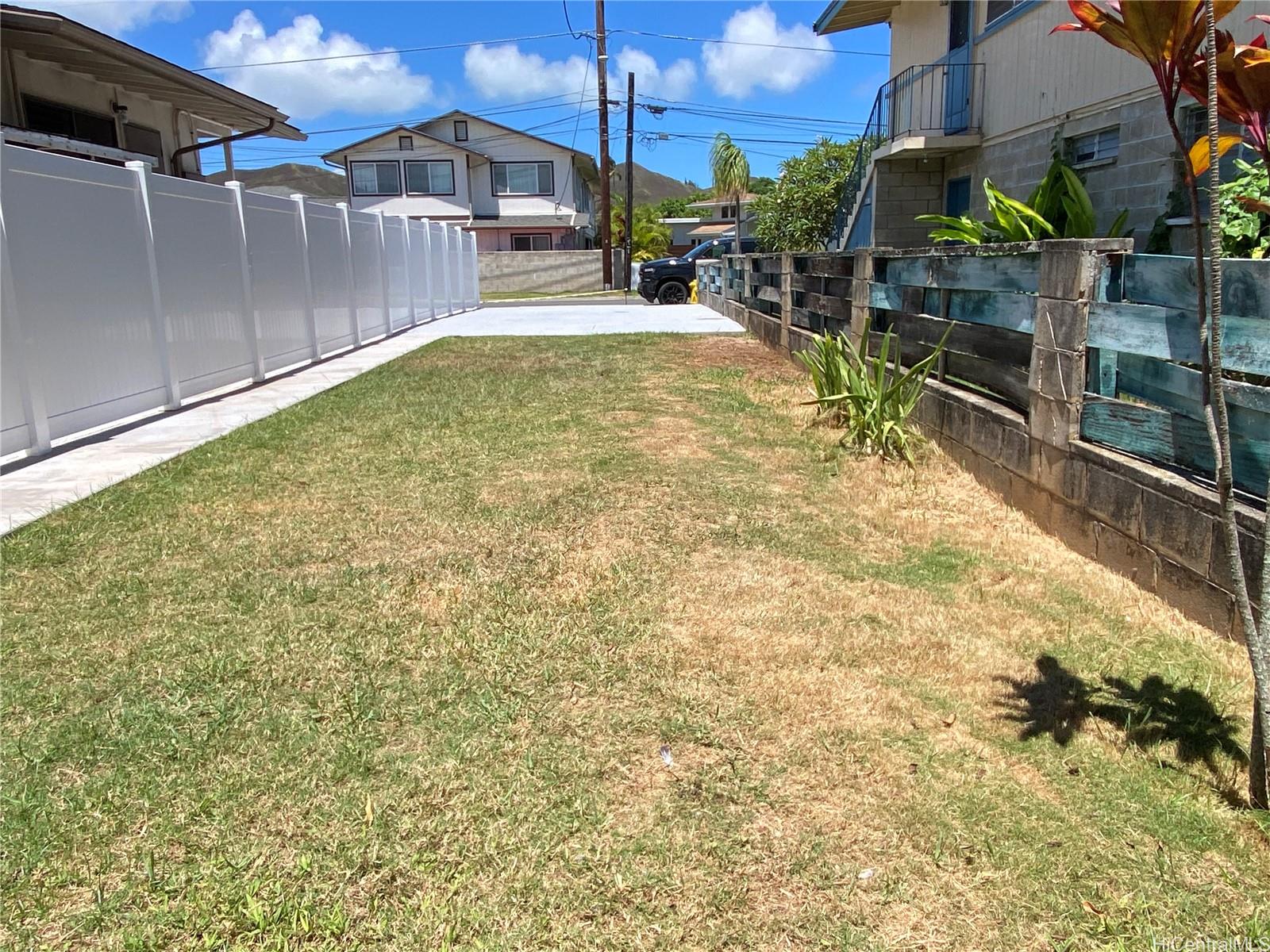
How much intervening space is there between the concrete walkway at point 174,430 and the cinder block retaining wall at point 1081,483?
5.28 meters

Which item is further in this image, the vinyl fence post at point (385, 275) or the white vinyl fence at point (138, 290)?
the vinyl fence post at point (385, 275)

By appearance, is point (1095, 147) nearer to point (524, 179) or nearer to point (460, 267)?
point (460, 267)

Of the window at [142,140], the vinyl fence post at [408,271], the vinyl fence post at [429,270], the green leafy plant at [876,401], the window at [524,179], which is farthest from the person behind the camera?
the window at [524,179]

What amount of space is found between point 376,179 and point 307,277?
34228 millimetres

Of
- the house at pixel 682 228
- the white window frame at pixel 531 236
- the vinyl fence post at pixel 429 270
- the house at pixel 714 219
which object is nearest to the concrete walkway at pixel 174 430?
the vinyl fence post at pixel 429 270

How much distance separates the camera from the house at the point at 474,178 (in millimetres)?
42281

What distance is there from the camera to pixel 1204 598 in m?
3.42

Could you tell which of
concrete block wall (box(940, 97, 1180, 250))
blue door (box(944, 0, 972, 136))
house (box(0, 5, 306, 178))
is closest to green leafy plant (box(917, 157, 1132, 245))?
concrete block wall (box(940, 97, 1180, 250))

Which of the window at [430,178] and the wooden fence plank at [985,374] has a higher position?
the window at [430,178]

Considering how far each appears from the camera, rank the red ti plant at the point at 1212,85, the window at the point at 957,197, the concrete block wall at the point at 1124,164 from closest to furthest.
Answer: the red ti plant at the point at 1212,85 → the concrete block wall at the point at 1124,164 → the window at the point at 957,197

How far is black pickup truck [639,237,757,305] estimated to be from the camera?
26781mm

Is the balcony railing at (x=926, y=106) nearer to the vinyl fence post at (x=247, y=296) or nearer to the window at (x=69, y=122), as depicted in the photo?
the vinyl fence post at (x=247, y=296)

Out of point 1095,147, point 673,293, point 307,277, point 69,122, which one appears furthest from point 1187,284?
point 673,293

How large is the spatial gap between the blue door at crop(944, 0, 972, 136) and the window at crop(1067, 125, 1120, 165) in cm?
282
